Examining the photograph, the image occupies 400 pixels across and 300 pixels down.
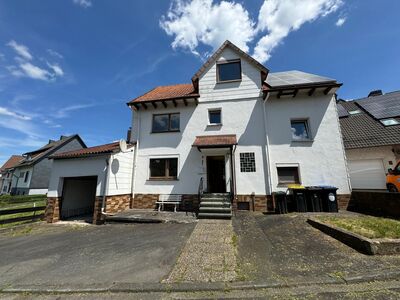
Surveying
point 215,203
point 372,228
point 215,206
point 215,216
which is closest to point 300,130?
point 372,228

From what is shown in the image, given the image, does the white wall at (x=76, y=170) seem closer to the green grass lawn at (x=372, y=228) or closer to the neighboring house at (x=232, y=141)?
the neighboring house at (x=232, y=141)

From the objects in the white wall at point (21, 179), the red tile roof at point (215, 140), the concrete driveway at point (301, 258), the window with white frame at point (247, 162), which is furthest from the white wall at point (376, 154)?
the white wall at point (21, 179)

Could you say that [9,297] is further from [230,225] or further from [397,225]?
[397,225]

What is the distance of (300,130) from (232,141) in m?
4.40

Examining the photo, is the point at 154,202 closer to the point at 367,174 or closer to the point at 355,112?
the point at 367,174

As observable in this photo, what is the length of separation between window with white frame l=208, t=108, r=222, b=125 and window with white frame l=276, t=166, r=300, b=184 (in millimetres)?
4776

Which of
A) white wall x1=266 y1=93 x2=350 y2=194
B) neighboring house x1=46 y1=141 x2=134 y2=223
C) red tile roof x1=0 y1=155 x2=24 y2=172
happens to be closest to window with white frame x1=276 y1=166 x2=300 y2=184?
white wall x1=266 y1=93 x2=350 y2=194

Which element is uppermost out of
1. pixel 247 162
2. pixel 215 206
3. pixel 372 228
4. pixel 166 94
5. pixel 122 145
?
pixel 166 94

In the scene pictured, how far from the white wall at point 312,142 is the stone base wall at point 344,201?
0.73 feet

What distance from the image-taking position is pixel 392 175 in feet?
30.7

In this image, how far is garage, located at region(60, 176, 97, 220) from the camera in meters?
10.8

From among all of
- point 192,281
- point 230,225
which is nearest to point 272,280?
point 192,281

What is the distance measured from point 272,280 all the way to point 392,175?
413 inches

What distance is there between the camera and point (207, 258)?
180 inches
